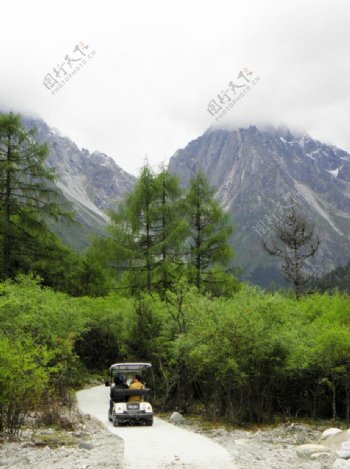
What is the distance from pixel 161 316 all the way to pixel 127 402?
5933mm

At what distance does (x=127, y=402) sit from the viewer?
17672 mm

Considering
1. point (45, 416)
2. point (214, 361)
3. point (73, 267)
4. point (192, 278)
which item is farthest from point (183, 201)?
point (45, 416)

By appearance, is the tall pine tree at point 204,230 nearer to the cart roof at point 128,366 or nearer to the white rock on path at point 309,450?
the cart roof at point 128,366

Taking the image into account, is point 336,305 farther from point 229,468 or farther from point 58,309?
point 229,468

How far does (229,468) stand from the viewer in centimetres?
1102

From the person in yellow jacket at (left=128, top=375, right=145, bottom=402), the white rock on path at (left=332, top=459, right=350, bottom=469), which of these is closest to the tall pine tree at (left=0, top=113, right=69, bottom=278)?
the person in yellow jacket at (left=128, top=375, right=145, bottom=402)

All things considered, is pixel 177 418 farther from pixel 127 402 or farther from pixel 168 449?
pixel 168 449

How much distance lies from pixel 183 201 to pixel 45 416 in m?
18.7

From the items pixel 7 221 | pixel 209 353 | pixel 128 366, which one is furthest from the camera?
pixel 7 221

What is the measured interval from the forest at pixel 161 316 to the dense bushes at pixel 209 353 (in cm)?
6

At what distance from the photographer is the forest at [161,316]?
18.0m

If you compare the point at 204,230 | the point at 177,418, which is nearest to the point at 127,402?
the point at 177,418

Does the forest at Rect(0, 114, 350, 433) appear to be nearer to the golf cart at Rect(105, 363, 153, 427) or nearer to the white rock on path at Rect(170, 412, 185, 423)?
the white rock on path at Rect(170, 412, 185, 423)

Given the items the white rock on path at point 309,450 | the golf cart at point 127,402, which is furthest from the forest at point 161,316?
the white rock on path at point 309,450
